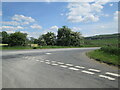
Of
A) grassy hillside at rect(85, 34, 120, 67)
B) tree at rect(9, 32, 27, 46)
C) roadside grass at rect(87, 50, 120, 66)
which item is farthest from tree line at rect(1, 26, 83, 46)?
roadside grass at rect(87, 50, 120, 66)

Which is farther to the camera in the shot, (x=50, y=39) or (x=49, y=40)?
(x=49, y=40)

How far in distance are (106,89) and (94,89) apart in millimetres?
381

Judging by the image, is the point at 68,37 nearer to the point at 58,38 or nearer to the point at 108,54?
the point at 58,38

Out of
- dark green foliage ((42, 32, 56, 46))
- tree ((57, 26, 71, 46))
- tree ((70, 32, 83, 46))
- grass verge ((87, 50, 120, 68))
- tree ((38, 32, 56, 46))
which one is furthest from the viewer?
dark green foliage ((42, 32, 56, 46))

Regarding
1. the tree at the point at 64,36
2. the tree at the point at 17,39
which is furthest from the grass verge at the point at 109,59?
the tree at the point at 17,39

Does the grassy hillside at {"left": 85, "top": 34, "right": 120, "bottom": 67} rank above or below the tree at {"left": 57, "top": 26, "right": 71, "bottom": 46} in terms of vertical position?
below

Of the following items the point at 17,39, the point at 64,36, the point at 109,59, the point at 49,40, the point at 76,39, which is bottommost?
the point at 109,59

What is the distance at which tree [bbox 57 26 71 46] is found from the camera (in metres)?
54.4

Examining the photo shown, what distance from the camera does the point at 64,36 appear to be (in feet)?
185

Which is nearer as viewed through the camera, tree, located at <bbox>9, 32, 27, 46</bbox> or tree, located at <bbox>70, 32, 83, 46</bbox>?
tree, located at <bbox>9, 32, 27, 46</bbox>

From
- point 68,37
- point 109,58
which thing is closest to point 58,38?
point 68,37

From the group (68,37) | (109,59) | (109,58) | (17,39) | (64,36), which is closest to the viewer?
(109,59)

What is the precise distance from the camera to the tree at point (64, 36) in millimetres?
54406

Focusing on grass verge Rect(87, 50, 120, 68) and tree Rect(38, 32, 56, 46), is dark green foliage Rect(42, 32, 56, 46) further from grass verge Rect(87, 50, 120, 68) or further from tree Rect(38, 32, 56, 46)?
grass verge Rect(87, 50, 120, 68)
